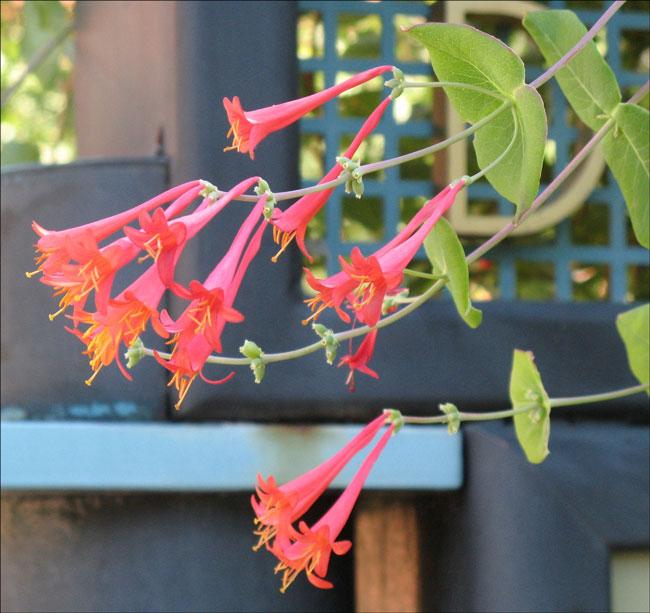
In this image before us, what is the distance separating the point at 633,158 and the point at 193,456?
327 mm

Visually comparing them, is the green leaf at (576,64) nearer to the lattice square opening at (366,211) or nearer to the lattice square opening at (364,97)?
the lattice square opening at (366,211)

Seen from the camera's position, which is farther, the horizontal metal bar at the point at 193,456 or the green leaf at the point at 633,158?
the horizontal metal bar at the point at 193,456

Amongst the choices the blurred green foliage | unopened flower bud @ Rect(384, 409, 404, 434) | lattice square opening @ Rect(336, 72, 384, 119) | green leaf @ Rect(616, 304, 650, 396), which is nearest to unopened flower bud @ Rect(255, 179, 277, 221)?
unopened flower bud @ Rect(384, 409, 404, 434)

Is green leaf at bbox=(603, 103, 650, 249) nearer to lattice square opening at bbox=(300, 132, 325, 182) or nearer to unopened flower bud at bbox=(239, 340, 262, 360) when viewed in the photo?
unopened flower bud at bbox=(239, 340, 262, 360)

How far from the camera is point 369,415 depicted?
2.63 ft

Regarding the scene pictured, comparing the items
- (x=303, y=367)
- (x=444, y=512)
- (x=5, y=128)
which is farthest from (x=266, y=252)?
(x=5, y=128)

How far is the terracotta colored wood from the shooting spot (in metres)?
0.83

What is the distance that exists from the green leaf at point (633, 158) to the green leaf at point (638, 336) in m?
0.07

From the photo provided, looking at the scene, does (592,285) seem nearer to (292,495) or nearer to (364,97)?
(364,97)

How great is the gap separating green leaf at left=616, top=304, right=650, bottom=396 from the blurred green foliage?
69 centimetres

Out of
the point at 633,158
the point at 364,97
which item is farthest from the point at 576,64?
the point at 364,97

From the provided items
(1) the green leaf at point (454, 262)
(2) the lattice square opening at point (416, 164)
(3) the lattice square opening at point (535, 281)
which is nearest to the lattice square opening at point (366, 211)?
(2) the lattice square opening at point (416, 164)

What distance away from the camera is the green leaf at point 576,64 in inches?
24.1

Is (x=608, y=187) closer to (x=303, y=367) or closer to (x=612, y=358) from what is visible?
(x=612, y=358)
